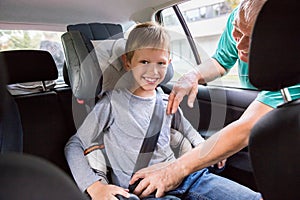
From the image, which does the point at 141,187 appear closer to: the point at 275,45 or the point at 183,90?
the point at 183,90

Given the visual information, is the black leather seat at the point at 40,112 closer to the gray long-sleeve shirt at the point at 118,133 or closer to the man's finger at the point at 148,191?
the gray long-sleeve shirt at the point at 118,133

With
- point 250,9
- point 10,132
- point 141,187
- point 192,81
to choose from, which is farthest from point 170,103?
point 10,132

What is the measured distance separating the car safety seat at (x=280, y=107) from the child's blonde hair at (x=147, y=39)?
584 mm

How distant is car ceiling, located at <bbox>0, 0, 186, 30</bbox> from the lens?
62.4 inches

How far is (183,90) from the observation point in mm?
1427

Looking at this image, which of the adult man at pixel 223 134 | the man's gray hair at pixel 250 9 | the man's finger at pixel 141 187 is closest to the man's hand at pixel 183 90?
the adult man at pixel 223 134

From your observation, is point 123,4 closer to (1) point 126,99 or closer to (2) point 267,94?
(1) point 126,99

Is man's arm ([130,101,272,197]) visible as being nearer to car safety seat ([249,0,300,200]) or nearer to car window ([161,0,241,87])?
car safety seat ([249,0,300,200])

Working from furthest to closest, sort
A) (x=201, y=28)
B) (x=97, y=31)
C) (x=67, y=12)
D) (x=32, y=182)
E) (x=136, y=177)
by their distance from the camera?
(x=201, y=28), (x=67, y=12), (x=97, y=31), (x=136, y=177), (x=32, y=182)

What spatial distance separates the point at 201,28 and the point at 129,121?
99 cm

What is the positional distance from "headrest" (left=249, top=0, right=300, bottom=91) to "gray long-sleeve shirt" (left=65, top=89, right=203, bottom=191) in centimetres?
65

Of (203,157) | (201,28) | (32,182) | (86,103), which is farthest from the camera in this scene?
(201,28)

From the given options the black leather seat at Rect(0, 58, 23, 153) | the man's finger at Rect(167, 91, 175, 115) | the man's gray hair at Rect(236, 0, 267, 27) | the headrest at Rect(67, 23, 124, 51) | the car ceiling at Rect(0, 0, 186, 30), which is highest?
the man's gray hair at Rect(236, 0, 267, 27)

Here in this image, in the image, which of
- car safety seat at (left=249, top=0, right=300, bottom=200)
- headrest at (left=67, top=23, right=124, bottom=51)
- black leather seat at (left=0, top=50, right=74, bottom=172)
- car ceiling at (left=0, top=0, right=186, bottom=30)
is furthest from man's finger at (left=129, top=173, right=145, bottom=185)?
car ceiling at (left=0, top=0, right=186, bottom=30)
